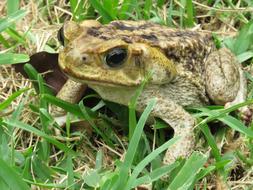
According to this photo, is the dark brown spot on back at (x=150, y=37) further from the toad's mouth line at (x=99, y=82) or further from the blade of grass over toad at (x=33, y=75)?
the blade of grass over toad at (x=33, y=75)

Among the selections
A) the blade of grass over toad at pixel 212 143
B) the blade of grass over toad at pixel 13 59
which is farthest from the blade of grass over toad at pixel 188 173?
the blade of grass over toad at pixel 13 59

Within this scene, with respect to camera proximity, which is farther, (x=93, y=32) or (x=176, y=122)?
(x=176, y=122)

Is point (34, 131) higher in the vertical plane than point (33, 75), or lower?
lower

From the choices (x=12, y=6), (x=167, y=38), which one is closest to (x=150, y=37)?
(x=167, y=38)

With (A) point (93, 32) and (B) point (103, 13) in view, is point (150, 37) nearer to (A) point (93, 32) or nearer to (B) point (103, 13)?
(A) point (93, 32)

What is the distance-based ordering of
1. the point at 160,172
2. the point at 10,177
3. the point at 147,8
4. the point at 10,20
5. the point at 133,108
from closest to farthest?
the point at 10,177, the point at 160,172, the point at 133,108, the point at 10,20, the point at 147,8

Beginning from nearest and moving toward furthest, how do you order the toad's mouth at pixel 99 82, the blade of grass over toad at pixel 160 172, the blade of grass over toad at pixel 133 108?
the blade of grass over toad at pixel 160 172 < the blade of grass over toad at pixel 133 108 < the toad's mouth at pixel 99 82

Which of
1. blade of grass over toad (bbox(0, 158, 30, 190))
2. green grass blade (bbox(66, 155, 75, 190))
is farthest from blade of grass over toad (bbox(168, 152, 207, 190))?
blade of grass over toad (bbox(0, 158, 30, 190))
